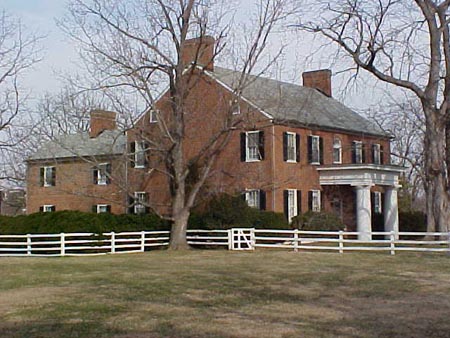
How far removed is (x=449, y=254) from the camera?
1022 inches

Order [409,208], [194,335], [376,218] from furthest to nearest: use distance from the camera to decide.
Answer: [409,208], [376,218], [194,335]

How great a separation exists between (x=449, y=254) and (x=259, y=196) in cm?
1296

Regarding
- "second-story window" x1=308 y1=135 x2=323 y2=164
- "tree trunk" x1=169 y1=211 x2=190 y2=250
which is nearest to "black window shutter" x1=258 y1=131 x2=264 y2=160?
"second-story window" x1=308 y1=135 x2=323 y2=164

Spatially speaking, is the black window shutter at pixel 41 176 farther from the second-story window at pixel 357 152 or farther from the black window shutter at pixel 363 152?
the black window shutter at pixel 363 152

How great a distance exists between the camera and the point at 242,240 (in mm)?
32469

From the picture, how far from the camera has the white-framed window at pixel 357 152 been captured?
141 feet

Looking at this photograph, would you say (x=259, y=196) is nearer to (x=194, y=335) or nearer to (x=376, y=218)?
(x=376, y=218)

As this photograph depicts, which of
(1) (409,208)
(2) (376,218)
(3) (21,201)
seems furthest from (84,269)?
(3) (21,201)

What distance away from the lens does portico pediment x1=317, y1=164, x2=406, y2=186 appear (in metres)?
38.6

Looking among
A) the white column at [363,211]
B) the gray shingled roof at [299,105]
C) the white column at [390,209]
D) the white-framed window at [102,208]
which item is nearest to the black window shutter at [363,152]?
the gray shingled roof at [299,105]

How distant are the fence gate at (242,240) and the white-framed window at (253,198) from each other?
16.0 feet

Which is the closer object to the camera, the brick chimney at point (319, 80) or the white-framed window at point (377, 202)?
the white-framed window at point (377, 202)

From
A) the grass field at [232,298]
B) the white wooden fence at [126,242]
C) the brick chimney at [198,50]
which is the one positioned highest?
the brick chimney at [198,50]

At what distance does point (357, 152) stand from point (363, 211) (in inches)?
236
